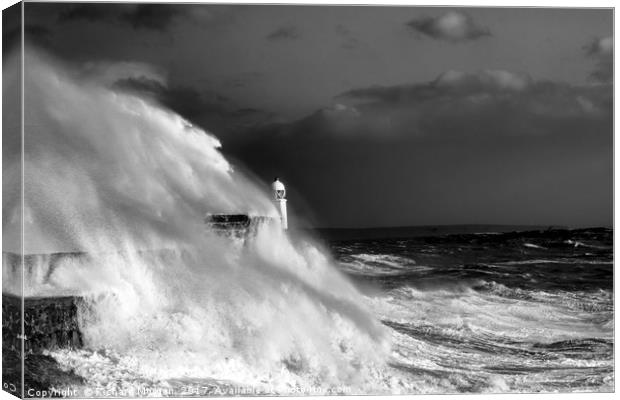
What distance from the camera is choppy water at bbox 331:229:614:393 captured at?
1183cm

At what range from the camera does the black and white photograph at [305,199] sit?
10977 millimetres

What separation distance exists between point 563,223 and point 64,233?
5.52 m

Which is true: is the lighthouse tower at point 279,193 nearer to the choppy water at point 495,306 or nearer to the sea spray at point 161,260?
the sea spray at point 161,260

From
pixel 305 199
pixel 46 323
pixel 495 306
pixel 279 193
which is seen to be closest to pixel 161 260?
pixel 46 323

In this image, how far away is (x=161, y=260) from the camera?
11.3 m

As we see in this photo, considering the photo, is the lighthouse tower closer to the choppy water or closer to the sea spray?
the sea spray

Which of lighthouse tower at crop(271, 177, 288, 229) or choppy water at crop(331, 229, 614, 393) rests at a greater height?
lighthouse tower at crop(271, 177, 288, 229)

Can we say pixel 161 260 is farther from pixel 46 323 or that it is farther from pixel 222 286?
pixel 46 323

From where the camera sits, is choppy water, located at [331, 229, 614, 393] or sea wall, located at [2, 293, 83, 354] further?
choppy water, located at [331, 229, 614, 393]

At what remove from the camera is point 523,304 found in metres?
12.1

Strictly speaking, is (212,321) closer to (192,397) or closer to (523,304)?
(192,397)

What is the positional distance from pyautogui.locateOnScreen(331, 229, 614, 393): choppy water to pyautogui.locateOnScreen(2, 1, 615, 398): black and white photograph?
24 millimetres

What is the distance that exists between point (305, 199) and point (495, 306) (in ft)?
8.17

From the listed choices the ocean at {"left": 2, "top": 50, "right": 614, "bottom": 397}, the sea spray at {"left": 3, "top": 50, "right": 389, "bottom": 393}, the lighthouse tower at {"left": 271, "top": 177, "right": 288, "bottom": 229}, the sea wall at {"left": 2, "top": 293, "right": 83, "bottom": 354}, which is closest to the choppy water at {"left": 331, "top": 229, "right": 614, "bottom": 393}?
the ocean at {"left": 2, "top": 50, "right": 614, "bottom": 397}
